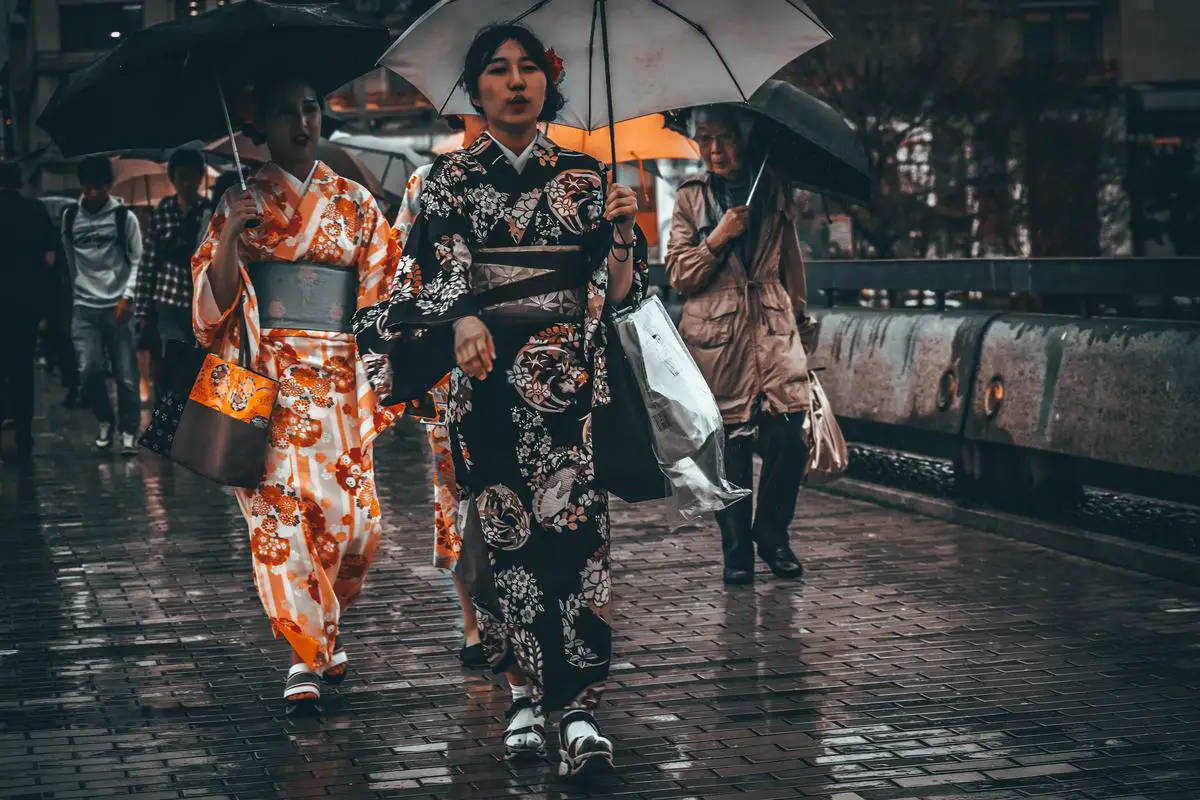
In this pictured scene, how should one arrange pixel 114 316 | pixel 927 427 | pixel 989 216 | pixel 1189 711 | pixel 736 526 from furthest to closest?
pixel 989 216 < pixel 114 316 < pixel 927 427 < pixel 736 526 < pixel 1189 711

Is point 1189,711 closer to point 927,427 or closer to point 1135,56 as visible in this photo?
point 927,427

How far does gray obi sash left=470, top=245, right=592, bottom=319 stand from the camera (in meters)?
5.05

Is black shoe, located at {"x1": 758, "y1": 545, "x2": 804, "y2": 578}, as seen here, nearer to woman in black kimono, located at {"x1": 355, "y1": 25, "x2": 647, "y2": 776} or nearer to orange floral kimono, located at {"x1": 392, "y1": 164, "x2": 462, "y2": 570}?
orange floral kimono, located at {"x1": 392, "y1": 164, "x2": 462, "y2": 570}

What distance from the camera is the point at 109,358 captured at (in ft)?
45.5

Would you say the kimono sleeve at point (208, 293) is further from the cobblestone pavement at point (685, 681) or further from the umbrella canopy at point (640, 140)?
the umbrella canopy at point (640, 140)

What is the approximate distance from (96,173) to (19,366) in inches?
59.7

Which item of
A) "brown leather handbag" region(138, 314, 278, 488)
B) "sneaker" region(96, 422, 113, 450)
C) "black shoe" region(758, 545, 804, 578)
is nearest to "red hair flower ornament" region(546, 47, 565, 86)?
"brown leather handbag" region(138, 314, 278, 488)

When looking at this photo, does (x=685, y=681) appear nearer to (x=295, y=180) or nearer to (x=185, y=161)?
(x=295, y=180)

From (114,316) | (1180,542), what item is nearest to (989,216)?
(114,316)

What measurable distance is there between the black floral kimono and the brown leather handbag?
0.86 metres

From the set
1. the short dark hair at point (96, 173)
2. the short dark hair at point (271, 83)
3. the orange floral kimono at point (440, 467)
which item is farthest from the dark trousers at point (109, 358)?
the short dark hair at point (271, 83)

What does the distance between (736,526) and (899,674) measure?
185 cm

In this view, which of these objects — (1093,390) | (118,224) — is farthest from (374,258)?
(118,224)

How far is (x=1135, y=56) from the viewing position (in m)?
30.8
